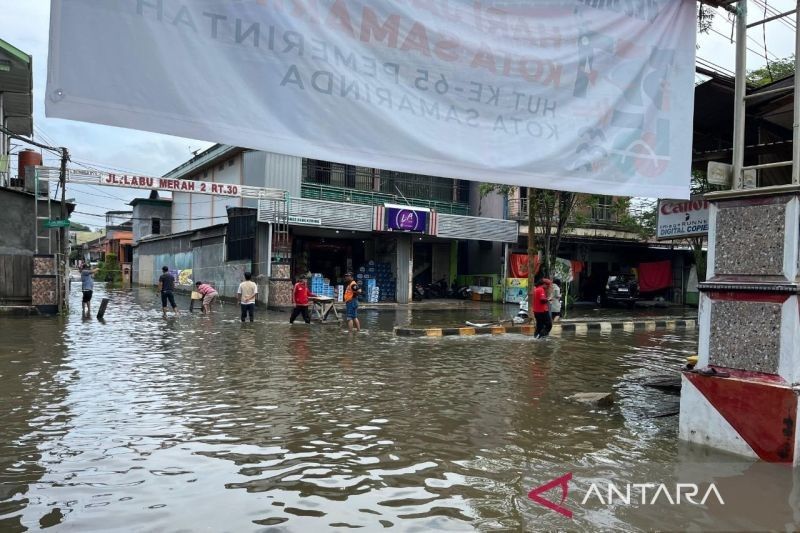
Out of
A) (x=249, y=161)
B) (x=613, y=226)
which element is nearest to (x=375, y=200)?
(x=249, y=161)

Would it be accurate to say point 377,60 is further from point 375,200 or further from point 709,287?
point 375,200

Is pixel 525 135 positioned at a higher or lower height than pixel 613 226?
lower

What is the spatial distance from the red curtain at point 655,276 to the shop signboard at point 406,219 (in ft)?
55.2

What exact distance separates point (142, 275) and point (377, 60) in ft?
152

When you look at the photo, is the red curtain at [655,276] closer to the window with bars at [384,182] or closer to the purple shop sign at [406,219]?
the window with bars at [384,182]

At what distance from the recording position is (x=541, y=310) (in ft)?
45.6

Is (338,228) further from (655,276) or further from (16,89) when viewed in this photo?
(655,276)

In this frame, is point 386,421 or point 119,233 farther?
point 119,233

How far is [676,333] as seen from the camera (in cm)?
1748

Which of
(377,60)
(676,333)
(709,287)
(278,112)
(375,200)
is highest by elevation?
(375,200)

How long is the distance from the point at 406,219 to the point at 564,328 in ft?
35.9

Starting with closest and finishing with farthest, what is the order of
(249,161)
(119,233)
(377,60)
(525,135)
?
(377,60) < (525,135) < (249,161) < (119,233)

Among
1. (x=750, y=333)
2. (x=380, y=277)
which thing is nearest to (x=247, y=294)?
(x=380, y=277)

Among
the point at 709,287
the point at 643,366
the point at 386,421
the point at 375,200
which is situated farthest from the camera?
the point at 375,200
